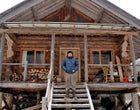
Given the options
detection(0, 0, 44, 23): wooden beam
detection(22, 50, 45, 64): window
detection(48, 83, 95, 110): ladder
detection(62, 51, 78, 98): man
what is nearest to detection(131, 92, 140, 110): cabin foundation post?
detection(48, 83, 95, 110): ladder

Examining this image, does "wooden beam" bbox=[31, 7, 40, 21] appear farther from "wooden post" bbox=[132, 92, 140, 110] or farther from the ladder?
"wooden post" bbox=[132, 92, 140, 110]

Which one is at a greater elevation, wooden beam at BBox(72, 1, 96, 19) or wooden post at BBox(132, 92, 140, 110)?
wooden beam at BBox(72, 1, 96, 19)

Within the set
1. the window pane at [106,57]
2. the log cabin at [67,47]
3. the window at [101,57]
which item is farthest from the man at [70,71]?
the window pane at [106,57]

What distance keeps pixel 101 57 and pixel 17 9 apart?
6.18 metres

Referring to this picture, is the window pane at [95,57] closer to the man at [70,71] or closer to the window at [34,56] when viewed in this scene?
the window at [34,56]

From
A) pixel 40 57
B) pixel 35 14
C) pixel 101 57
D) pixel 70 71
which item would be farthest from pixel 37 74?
pixel 101 57

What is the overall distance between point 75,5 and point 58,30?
9.33ft

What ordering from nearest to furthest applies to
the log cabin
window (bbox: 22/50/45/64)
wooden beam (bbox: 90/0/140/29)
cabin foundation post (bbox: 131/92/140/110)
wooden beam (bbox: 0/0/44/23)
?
cabin foundation post (bbox: 131/92/140/110) < wooden beam (bbox: 0/0/44/23) < the log cabin < wooden beam (bbox: 90/0/140/29) < window (bbox: 22/50/45/64)

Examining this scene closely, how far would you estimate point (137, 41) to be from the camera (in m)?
17.0

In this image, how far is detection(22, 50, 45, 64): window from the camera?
1667 cm

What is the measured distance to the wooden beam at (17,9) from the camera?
13.9 meters

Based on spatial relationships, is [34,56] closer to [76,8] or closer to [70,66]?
[76,8]

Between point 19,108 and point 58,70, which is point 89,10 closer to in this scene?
point 58,70

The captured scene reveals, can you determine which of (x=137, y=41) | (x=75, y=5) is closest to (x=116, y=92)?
(x=137, y=41)
